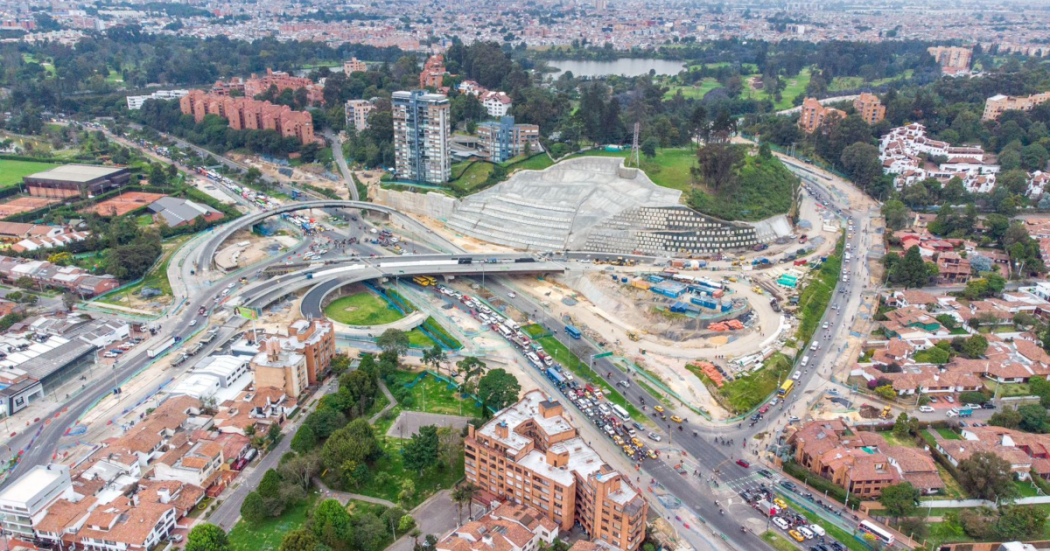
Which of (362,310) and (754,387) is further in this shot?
(362,310)

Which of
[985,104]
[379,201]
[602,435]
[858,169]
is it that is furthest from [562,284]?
[985,104]

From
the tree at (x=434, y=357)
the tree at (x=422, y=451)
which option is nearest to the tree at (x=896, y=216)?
the tree at (x=434, y=357)

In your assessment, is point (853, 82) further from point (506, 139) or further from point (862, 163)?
point (506, 139)

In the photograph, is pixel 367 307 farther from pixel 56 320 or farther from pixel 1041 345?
pixel 1041 345

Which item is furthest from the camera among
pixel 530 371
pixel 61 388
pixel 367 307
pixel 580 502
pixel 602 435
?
pixel 367 307

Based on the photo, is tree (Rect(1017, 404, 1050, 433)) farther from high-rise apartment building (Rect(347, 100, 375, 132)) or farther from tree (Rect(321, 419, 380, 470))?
high-rise apartment building (Rect(347, 100, 375, 132))

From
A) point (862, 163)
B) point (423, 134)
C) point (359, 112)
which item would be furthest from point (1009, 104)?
point (359, 112)
